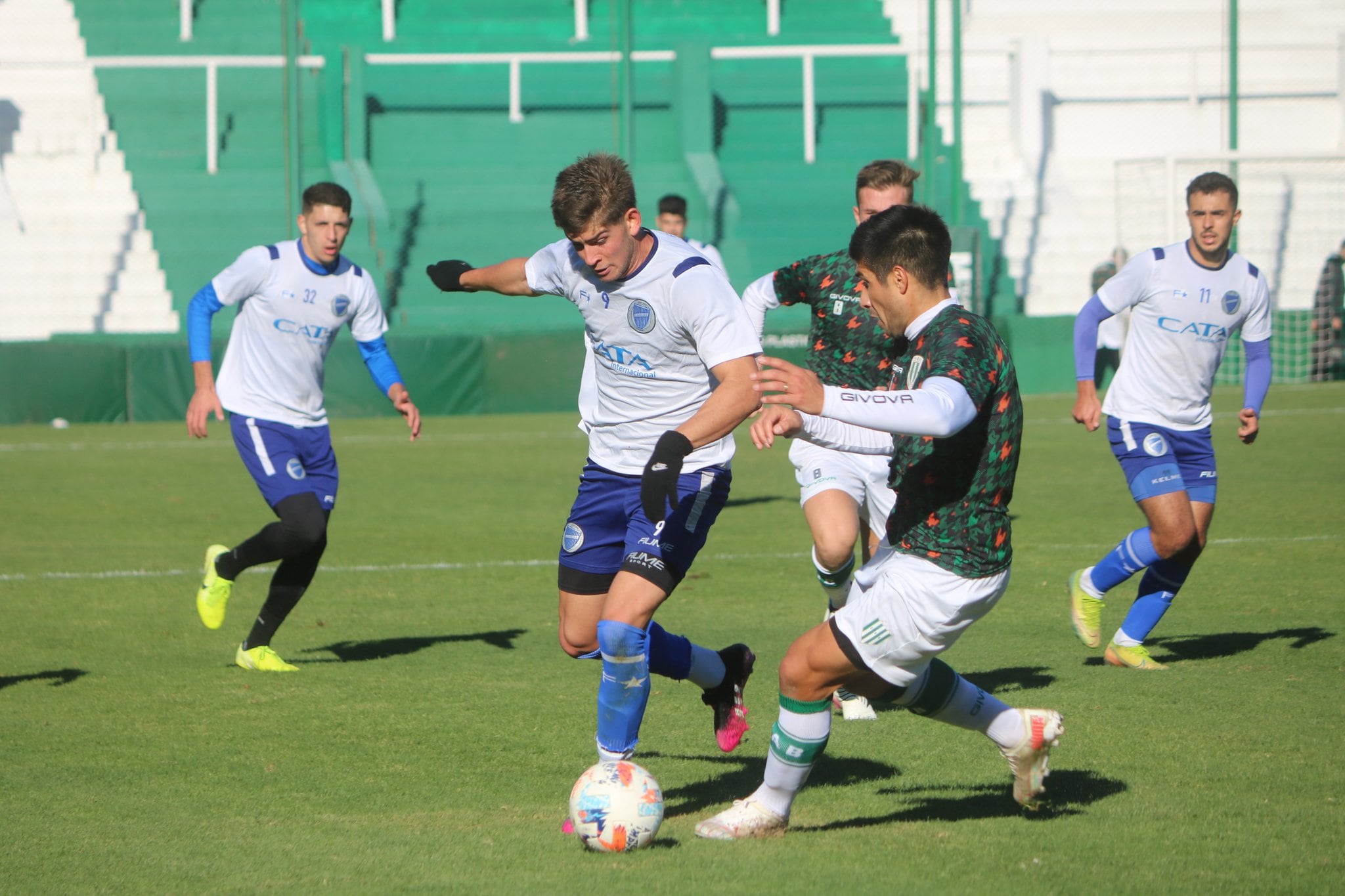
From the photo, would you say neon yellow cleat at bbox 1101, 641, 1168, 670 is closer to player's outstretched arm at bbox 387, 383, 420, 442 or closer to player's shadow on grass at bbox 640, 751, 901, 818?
player's shadow on grass at bbox 640, 751, 901, 818

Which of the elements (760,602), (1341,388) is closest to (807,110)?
(1341,388)

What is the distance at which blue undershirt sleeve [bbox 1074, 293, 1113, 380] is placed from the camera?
7.34 meters

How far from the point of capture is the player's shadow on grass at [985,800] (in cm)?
482

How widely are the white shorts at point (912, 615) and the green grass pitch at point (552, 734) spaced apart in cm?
58

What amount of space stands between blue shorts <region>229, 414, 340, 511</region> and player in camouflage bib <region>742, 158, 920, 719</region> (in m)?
2.36

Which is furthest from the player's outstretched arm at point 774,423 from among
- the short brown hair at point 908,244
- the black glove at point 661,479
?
the short brown hair at point 908,244

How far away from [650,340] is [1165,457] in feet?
10.0

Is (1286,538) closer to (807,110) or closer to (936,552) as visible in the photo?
(936,552)

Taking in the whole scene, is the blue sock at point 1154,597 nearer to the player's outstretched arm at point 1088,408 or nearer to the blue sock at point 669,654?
the player's outstretched arm at point 1088,408

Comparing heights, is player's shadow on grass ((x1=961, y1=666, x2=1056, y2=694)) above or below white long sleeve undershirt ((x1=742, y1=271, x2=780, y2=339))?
below

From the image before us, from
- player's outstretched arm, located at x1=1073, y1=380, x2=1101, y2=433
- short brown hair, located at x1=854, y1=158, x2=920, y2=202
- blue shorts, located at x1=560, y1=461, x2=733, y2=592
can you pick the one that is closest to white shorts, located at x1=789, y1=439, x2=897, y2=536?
blue shorts, located at x1=560, y1=461, x2=733, y2=592

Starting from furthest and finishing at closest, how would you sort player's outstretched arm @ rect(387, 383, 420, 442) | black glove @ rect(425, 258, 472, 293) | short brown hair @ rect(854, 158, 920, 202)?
1. player's outstretched arm @ rect(387, 383, 420, 442)
2. short brown hair @ rect(854, 158, 920, 202)
3. black glove @ rect(425, 258, 472, 293)

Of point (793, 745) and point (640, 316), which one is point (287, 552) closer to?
point (640, 316)

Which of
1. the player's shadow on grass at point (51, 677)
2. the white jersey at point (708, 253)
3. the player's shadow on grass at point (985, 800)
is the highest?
the white jersey at point (708, 253)
